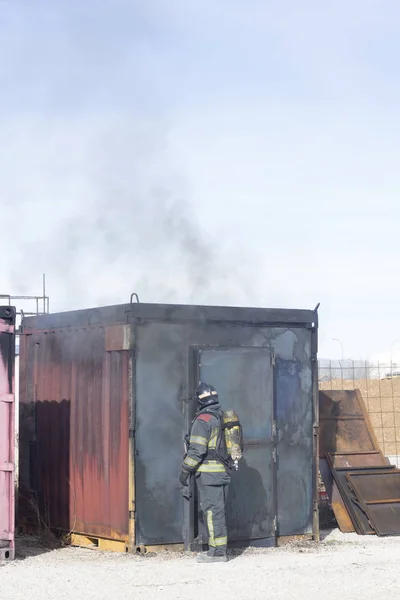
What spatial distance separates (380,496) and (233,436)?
3.28 metres

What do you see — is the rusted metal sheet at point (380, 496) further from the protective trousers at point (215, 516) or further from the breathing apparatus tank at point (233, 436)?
the protective trousers at point (215, 516)

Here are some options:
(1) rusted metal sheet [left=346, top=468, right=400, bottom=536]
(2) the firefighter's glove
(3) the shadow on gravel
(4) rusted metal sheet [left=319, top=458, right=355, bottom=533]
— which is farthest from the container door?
(3) the shadow on gravel

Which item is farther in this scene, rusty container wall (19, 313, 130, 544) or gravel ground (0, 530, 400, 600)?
rusty container wall (19, 313, 130, 544)

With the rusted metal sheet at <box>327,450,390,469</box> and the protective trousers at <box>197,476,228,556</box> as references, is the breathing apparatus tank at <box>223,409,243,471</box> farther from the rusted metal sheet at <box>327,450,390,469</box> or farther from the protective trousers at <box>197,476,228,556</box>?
the rusted metal sheet at <box>327,450,390,469</box>

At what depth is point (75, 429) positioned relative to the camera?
11.8m

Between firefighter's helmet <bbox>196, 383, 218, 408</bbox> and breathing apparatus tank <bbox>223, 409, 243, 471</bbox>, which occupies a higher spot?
firefighter's helmet <bbox>196, 383, 218, 408</bbox>

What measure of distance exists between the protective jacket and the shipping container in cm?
70

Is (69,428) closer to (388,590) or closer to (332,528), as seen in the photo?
(332,528)

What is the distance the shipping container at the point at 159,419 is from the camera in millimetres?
10859

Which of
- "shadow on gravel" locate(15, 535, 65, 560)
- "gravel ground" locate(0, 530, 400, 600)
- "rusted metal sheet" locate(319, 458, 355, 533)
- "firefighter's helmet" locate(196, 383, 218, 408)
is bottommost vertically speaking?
"gravel ground" locate(0, 530, 400, 600)

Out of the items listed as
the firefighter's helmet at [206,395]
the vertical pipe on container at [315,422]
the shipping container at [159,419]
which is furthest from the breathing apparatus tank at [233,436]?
the vertical pipe on container at [315,422]

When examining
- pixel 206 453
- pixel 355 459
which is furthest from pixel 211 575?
pixel 355 459

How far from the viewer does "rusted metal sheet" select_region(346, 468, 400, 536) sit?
12273 millimetres

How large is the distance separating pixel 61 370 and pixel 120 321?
1.53 meters
